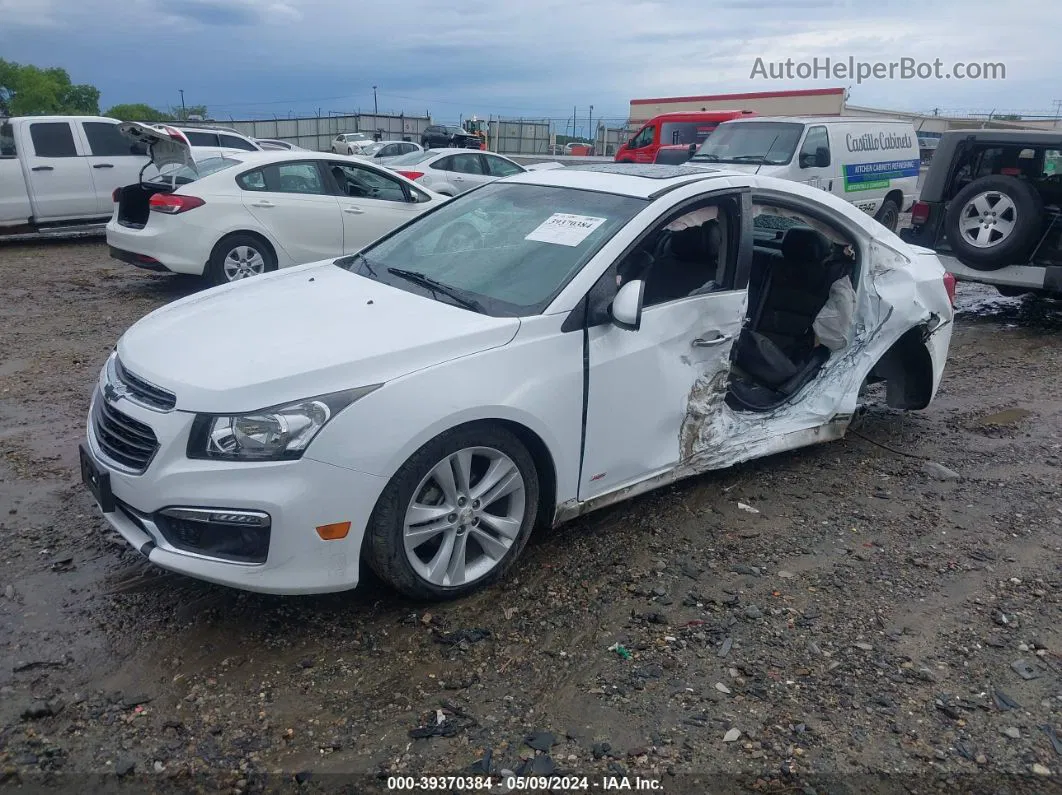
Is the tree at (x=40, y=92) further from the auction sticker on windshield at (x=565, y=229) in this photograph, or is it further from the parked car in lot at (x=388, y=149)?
the auction sticker on windshield at (x=565, y=229)

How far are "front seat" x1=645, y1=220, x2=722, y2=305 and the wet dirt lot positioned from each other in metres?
1.13

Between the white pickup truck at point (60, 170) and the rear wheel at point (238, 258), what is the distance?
3934mm

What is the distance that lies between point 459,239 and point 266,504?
1.88m

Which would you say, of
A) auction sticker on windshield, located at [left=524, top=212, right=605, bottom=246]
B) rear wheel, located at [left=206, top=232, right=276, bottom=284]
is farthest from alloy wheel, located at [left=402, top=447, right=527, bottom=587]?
rear wheel, located at [left=206, top=232, right=276, bottom=284]

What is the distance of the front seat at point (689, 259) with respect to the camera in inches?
161

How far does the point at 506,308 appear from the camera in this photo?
348 centimetres

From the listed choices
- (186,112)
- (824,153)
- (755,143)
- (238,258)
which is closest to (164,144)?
(238,258)

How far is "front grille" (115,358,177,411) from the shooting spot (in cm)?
300

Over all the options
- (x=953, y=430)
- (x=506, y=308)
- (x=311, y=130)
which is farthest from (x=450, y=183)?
(x=311, y=130)

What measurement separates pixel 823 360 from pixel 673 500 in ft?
4.48

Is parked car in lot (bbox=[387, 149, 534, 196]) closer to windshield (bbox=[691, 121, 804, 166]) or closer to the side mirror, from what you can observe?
windshield (bbox=[691, 121, 804, 166])

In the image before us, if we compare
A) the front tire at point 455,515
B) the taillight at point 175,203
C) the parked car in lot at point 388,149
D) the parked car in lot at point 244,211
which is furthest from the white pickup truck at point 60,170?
the parked car in lot at point 388,149

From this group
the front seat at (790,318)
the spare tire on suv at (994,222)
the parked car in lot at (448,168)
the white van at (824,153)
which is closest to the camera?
the front seat at (790,318)

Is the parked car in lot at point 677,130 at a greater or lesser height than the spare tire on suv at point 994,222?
greater
